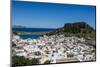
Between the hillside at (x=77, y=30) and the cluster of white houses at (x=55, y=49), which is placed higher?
the hillside at (x=77, y=30)

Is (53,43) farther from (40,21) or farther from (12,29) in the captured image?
(12,29)

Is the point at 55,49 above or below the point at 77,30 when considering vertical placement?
below

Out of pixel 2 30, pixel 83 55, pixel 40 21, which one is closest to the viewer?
pixel 2 30

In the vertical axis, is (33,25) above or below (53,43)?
above

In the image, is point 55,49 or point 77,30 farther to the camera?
point 77,30

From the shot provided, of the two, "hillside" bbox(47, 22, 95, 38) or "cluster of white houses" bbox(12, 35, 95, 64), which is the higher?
"hillside" bbox(47, 22, 95, 38)

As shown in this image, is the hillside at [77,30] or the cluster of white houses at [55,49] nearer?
the cluster of white houses at [55,49]

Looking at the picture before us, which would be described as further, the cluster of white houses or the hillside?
the hillside

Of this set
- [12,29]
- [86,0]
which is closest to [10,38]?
[12,29]
